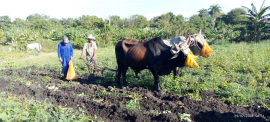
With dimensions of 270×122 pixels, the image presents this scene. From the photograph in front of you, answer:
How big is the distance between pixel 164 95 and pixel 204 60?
4931 mm

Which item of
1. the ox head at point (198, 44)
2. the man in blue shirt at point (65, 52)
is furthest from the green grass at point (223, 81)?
the man in blue shirt at point (65, 52)

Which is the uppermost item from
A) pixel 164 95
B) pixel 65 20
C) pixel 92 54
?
pixel 65 20

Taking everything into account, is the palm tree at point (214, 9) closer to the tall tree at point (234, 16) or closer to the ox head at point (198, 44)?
the tall tree at point (234, 16)

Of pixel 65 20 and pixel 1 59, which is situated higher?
pixel 65 20

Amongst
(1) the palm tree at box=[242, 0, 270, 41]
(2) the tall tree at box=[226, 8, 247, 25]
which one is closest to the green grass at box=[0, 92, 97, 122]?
(1) the palm tree at box=[242, 0, 270, 41]

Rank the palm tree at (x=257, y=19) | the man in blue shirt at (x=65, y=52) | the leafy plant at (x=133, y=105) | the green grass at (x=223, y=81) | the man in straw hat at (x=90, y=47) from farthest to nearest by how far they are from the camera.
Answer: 1. the palm tree at (x=257, y=19)
2. the man in straw hat at (x=90, y=47)
3. the man in blue shirt at (x=65, y=52)
4. the green grass at (x=223, y=81)
5. the leafy plant at (x=133, y=105)

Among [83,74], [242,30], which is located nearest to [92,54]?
[83,74]

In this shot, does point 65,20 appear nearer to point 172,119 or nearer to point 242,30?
point 242,30

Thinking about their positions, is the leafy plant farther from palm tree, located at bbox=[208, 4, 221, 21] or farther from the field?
palm tree, located at bbox=[208, 4, 221, 21]

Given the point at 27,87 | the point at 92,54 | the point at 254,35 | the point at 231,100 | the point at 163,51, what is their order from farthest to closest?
the point at 254,35
the point at 92,54
the point at 27,87
the point at 163,51
the point at 231,100

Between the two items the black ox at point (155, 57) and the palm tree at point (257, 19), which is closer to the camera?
the black ox at point (155, 57)

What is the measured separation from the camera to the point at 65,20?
59.0 metres

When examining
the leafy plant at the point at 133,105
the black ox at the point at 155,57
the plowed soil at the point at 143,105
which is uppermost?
the black ox at the point at 155,57

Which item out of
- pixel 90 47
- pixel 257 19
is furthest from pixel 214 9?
pixel 90 47
